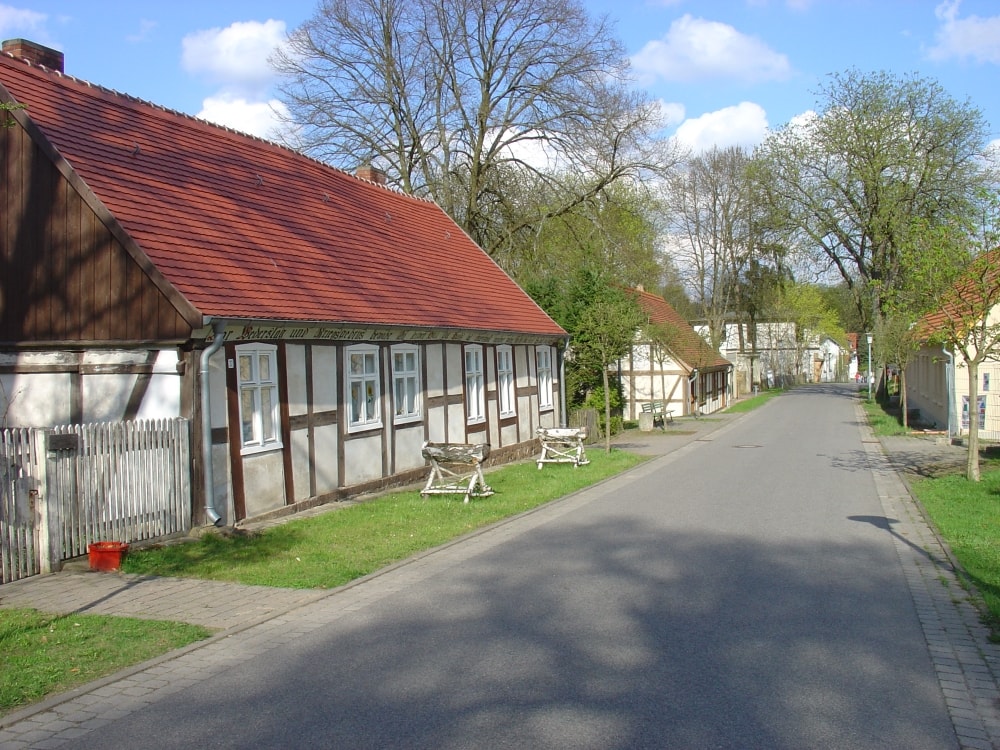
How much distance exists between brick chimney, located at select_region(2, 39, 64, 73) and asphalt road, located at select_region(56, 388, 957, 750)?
10223mm

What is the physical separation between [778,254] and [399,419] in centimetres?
4160

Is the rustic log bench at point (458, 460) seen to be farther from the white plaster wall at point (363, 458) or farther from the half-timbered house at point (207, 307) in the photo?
the half-timbered house at point (207, 307)

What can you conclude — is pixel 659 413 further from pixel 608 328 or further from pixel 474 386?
pixel 474 386

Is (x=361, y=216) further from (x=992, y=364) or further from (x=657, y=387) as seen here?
(x=657, y=387)

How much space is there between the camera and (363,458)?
15.3 m

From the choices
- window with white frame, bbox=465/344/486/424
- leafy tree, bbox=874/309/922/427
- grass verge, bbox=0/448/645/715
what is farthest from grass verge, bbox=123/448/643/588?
leafy tree, bbox=874/309/922/427

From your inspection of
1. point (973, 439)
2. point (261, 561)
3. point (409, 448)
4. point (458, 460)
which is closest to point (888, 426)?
point (973, 439)

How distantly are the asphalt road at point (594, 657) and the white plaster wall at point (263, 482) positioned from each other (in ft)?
10.2

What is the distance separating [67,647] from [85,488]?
3.38 metres

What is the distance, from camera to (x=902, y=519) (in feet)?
42.2

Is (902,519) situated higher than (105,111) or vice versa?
(105,111)

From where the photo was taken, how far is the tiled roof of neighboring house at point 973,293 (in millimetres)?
15125

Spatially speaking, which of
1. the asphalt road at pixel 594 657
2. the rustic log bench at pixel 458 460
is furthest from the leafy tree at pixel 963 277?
the rustic log bench at pixel 458 460

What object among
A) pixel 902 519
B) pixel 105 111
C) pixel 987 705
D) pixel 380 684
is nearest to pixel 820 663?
pixel 987 705
